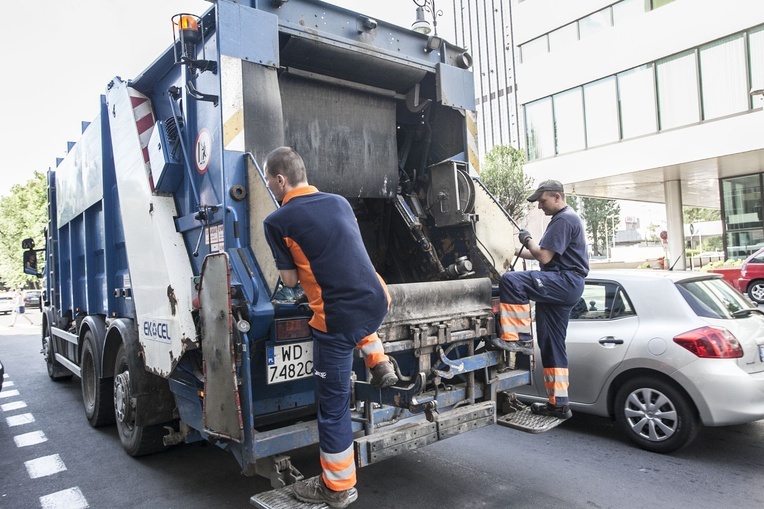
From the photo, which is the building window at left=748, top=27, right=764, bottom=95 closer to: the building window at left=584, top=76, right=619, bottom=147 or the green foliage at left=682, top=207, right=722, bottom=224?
the building window at left=584, top=76, right=619, bottom=147

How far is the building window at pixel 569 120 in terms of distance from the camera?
1836 cm

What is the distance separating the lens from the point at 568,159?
60.8 feet

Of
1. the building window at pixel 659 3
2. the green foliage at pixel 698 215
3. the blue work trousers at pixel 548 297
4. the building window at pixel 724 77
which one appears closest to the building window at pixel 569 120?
the building window at pixel 659 3

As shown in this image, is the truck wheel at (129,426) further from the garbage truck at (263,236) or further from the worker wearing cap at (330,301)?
the worker wearing cap at (330,301)

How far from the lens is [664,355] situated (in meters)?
4.11

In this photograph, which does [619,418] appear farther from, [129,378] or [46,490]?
[46,490]

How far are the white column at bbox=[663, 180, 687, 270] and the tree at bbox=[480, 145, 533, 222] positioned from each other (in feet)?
25.1

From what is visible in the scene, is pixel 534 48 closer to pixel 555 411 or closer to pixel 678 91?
pixel 678 91

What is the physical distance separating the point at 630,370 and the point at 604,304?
0.60 meters

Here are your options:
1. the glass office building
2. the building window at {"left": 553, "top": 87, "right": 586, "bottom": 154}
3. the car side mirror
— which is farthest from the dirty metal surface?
the building window at {"left": 553, "top": 87, "right": 586, "bottom": 154}

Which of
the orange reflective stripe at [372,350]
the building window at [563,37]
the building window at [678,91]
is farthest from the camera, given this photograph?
the building window at [563,37]

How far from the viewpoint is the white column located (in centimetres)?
1806

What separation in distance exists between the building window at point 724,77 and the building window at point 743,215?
9.98ft

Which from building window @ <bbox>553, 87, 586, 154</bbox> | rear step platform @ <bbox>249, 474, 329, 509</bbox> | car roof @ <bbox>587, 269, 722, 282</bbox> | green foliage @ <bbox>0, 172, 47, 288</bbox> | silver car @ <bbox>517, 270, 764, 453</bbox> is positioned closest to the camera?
rear step platform @ <bbox>249, 474, 329, 509</bbox>
